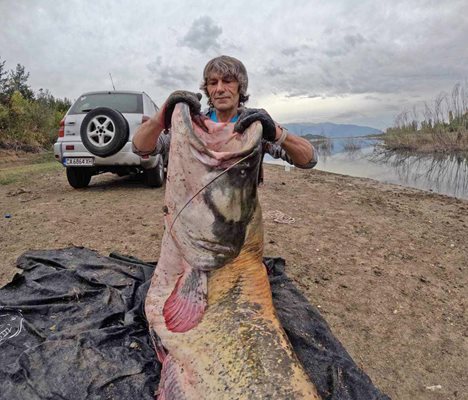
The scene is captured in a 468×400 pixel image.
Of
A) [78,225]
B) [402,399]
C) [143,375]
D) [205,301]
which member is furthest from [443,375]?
[78,225]

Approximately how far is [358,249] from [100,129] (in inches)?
139

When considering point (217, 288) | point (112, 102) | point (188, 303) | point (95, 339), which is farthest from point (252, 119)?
point (112, 102)

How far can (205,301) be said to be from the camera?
2084mm

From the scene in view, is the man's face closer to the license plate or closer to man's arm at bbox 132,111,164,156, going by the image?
man's arm at bbox 132,111,164,156

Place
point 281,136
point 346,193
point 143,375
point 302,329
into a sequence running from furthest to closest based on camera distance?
point 346,193, point 302,329, point 281,136, point 143,375

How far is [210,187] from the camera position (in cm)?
192

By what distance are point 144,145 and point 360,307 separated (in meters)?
2.44

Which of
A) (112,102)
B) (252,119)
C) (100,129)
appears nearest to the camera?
(252,119)

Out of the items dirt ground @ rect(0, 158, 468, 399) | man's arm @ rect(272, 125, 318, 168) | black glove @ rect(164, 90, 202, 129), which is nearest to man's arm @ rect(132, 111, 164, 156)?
black glove @ rect(164, 90, 202, 129)

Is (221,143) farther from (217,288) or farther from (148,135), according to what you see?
(217,288)

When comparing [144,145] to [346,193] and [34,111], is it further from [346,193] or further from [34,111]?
[34,111]

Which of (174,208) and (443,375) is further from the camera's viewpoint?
(443,375)

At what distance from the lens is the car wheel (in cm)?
756

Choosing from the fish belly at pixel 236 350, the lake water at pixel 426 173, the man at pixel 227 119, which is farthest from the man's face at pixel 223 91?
the lake water at pixel 426 173
